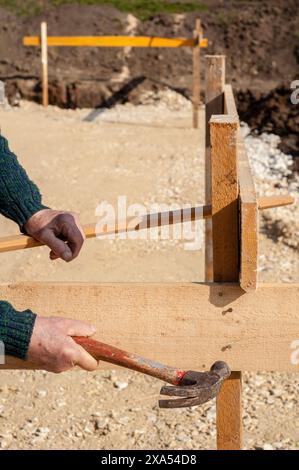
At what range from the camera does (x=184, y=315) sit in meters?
2.40

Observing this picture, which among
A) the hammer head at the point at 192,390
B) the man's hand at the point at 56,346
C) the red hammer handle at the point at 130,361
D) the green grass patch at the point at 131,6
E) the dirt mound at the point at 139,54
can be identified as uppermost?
the man's hand at the point at 56,346

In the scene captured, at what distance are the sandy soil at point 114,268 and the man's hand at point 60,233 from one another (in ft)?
6.57

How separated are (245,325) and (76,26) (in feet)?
58.6

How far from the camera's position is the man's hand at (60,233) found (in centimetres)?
273

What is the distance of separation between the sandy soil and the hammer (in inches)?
93.6

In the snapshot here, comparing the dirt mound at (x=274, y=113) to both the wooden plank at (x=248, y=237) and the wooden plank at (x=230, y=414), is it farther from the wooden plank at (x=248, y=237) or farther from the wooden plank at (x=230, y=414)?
the wooden plank at (x=248, y=237)

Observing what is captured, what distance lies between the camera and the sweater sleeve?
2877mm

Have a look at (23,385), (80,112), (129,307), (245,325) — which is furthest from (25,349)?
(80,112)

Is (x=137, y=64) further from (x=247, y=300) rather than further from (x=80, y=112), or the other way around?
(x=247, y=300)

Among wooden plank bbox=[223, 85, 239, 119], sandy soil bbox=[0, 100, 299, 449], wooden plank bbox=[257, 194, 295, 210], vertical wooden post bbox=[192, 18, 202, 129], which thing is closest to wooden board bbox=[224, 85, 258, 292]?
wooden plank bbox=[257, 194, 295, 210]

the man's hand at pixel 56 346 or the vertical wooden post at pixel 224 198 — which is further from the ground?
the vertical wooden post at pixel 224 198

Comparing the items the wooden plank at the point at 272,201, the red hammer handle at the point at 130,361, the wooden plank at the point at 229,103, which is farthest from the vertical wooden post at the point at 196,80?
the red hammer handle at the point at 130,361

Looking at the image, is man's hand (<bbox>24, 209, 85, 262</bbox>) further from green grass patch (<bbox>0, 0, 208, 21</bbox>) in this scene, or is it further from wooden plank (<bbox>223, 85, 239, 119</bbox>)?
green grass patch (<bbox>0, 0, 208, 21</bbox>)

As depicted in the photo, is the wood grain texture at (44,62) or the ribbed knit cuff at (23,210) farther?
→ the wood grain texture at (44,62)
